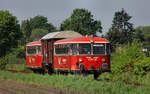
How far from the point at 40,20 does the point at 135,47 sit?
118216 mm

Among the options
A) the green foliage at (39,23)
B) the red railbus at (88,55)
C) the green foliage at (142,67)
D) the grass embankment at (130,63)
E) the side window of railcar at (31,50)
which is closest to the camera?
the red railbus at (88,55)

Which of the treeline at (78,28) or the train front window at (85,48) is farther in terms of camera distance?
the treeline at (78,28)

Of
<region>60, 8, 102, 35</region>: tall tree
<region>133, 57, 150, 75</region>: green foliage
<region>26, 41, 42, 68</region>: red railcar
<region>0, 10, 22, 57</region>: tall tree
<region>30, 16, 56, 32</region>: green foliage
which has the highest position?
<region>30, 16, 56, 32</region>: green foliage

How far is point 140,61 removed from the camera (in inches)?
1014

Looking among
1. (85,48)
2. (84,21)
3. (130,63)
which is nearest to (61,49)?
(85,48)

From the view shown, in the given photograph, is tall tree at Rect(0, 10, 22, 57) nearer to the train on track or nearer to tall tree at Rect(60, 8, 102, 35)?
tall tree at Rect(60, 8, 102, 35)

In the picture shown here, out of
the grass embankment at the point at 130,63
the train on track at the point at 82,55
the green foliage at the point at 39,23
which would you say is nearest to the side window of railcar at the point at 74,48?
the train on track at the point at 82,55

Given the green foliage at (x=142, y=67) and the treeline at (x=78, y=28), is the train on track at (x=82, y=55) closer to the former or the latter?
the green foliage at (x=142, y=67)

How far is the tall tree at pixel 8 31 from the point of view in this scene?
70.9m

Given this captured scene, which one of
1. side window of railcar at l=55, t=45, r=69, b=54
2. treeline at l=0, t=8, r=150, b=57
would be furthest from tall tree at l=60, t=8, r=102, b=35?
side window of railcar at l=55, t=45, r=69, b=54

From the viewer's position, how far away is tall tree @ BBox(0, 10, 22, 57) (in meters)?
70.9

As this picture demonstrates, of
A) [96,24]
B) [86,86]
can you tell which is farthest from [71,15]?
[86,86]

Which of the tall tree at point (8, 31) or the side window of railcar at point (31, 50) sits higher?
the tall tree at point (8, 31)

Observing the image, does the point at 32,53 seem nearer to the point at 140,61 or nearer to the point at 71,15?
the point at 140,61
